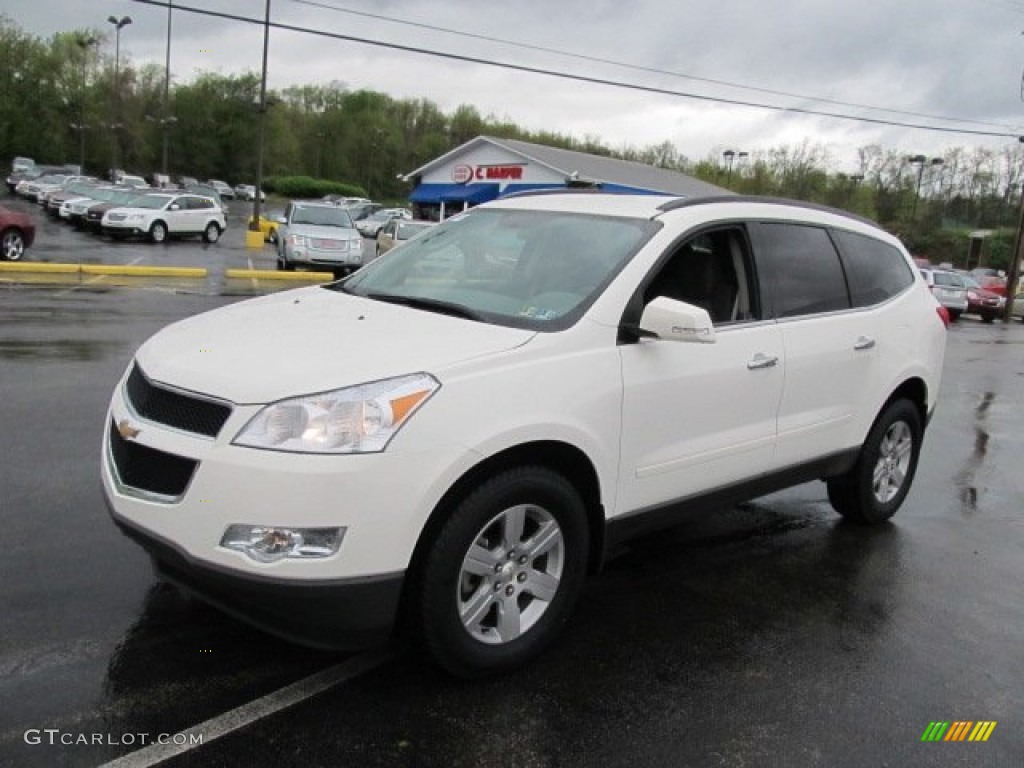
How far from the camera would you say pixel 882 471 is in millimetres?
5578

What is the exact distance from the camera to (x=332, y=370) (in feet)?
10.1

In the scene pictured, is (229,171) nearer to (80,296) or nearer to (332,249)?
(332,249)

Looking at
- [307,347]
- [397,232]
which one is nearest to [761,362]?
[307,347]

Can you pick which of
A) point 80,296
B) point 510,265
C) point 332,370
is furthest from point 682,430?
point 80,296

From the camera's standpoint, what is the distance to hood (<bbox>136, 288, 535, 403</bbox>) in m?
3.03

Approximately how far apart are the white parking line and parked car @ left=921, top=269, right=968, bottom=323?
2913cm

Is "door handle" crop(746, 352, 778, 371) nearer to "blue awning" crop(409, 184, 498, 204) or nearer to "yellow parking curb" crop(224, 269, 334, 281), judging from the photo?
"yellow parking curb" crop(224, 269, 334, 281)

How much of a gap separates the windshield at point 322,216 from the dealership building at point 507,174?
17.6 meters

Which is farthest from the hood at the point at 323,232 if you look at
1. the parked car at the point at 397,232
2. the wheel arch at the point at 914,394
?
the wheel arch at the point at 914,394

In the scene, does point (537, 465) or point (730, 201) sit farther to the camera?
point (730, 201)

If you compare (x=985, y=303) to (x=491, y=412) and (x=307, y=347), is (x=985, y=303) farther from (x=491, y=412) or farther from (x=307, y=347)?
(x=307, y=347)

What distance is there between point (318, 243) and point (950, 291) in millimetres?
20603

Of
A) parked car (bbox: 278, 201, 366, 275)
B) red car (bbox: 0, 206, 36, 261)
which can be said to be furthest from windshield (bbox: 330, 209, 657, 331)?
parked car (bbox: 278, 201, 366, 275)

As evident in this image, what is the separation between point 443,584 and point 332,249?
20.0 m
